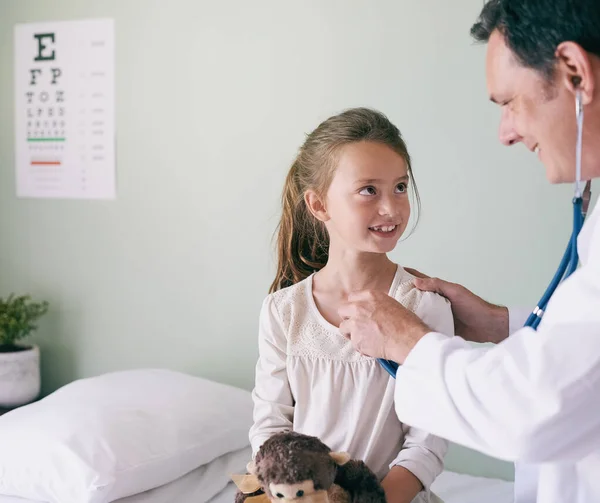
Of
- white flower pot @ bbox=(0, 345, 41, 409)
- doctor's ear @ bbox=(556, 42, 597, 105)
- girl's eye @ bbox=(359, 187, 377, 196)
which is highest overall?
doctor's ear @ bbox=(556, 42, 597, 105)

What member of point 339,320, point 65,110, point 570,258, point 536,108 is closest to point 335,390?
point 339,320

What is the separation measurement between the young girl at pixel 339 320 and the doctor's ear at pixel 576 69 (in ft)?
1.48

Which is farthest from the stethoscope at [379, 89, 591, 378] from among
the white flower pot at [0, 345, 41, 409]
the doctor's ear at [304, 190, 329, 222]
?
the white flower pot at [0, 345, 41, 409]

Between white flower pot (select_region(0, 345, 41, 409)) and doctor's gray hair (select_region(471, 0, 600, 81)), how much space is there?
2.08m

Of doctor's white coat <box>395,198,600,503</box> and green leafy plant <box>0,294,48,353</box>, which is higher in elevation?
doctor's white coat <box>395,198,600,503</box>

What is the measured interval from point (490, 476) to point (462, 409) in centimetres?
132

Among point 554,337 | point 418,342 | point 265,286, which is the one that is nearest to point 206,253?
point 265,286

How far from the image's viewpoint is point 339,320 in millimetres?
1555

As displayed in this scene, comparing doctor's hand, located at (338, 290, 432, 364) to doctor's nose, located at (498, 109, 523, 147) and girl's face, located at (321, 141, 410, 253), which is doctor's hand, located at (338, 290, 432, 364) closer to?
girl's face, located at (321, 141, 410, 253)

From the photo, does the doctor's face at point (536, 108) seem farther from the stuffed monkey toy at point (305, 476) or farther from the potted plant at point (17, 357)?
the potted plant at point (17, 357)

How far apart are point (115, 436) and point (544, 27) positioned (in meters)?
1.39

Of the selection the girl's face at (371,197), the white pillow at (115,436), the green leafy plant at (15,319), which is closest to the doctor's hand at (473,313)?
the girl's face at (371,197)

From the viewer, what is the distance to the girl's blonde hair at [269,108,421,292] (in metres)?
1.52

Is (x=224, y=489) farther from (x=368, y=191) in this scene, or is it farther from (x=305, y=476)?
(x=368, y=191)
